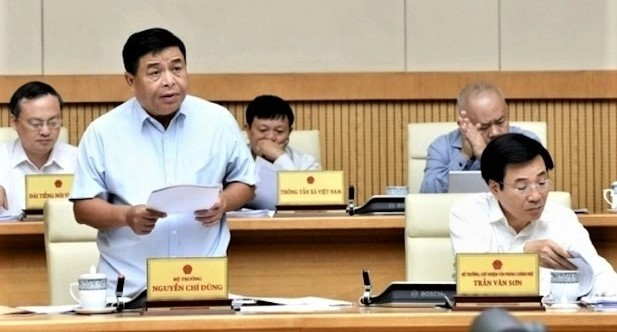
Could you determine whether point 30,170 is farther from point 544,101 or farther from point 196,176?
point 544,101

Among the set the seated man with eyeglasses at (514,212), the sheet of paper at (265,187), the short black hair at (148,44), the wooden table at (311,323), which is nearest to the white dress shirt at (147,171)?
the short black hair at (148,44)

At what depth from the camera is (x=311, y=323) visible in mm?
3660

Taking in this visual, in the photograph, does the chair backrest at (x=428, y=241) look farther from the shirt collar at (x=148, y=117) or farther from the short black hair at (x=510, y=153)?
the shirt collar at (x=148, y=117)

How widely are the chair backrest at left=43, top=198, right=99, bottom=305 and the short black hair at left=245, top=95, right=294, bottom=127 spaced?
208cm

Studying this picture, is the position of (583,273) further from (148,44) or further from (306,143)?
(306,143)

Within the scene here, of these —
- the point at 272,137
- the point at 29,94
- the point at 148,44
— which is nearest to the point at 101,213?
the point at 148,44

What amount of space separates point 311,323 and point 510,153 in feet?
4.41

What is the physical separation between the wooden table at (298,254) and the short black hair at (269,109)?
4.52 feet

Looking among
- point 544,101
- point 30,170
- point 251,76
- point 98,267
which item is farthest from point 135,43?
point 544,101

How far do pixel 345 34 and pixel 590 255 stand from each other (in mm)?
3819

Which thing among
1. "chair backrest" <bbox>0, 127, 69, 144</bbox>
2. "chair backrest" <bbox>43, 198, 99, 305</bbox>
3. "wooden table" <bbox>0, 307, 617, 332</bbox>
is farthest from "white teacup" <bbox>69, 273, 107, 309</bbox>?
"chair backrest" <bbox>0, 127, 69, 144</bbox>

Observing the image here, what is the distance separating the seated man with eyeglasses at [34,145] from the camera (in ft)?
22.2

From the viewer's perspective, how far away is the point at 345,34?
326 inches

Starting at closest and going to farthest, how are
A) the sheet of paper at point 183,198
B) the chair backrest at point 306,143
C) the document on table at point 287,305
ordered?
the document on table at point 287,305 < the sheet of paper at point 183,198 < the chair backrest at point 306,143
